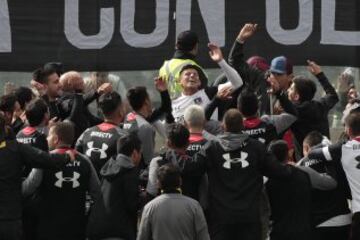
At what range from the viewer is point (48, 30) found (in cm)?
1207

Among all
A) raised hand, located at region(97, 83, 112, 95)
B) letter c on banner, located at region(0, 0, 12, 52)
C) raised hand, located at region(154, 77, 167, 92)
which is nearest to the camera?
raised hand, located at region(154, 77, 167, 92)

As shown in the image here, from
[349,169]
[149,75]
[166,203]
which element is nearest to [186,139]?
[166,203]

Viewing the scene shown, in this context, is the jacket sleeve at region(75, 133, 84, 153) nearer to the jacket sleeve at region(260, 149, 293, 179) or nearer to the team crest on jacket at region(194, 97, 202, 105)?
the team crest on jacket at region(194, 97, 202, 105)

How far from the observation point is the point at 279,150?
9.90 meters

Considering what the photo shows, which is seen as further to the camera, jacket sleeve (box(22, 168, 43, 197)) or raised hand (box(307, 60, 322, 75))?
raised hand (box(307, 60, 322, 75))

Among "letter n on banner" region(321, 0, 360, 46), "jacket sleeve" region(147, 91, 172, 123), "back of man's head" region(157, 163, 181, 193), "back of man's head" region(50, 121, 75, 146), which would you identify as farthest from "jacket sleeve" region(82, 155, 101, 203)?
"letter n on banner" region(321, 0, 360, 46)

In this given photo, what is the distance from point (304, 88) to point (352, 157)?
118 cm

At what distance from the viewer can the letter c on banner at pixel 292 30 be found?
11.9 m

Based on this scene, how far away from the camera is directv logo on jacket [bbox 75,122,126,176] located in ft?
33.4

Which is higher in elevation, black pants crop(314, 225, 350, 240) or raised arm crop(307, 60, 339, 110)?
raised arm crop(307, 60, 339, 110)

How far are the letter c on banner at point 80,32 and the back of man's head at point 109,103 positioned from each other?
1739mm

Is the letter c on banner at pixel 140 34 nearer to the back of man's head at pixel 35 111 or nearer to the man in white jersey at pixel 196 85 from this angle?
the man in white jersey at pixel 196 85

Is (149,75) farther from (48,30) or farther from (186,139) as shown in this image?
(186,139)

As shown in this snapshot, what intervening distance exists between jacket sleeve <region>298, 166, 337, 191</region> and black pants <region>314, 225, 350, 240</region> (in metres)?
0.39
